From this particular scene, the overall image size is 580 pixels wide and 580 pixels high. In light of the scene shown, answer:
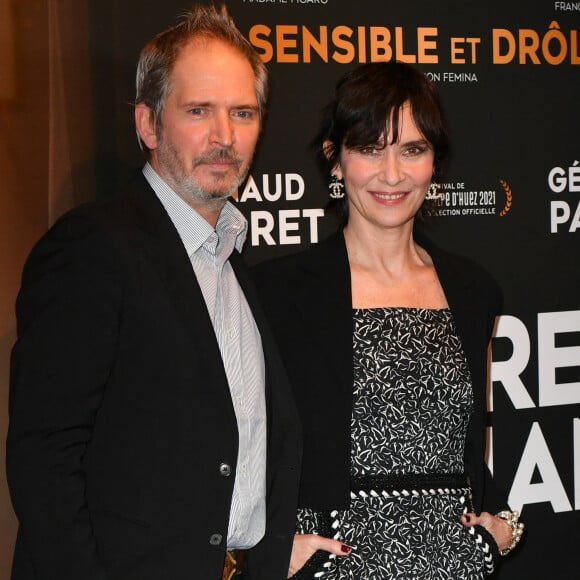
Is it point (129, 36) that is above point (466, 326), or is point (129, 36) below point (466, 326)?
above

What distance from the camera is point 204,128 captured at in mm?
2217

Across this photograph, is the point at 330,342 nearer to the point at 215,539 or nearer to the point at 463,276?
the point at 463,276

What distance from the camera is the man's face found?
220cm

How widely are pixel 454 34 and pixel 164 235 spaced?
205cm

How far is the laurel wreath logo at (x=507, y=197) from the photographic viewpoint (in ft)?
12.5

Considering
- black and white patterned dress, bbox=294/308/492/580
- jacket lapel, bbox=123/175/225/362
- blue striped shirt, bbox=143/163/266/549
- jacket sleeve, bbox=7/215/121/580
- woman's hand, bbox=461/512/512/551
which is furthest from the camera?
woman's hand, bbox=461/512/512/551

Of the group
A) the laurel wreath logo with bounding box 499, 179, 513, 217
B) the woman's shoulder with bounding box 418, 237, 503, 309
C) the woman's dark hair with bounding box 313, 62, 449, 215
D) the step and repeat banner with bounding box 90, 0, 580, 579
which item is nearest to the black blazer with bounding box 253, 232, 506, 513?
the woman's shoulder with bounding box 418, 237, 503, 309

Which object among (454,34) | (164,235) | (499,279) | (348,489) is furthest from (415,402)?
(454,34)

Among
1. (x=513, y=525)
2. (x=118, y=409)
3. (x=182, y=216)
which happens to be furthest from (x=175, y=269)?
(x=513, y=525)

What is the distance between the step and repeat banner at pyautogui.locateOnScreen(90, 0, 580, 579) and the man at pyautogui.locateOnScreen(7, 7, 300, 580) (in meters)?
1.11

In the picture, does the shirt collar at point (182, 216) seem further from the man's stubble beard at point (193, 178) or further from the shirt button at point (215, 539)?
the shirt button at point (215, 539)

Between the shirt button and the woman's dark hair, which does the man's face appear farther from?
the shirt button

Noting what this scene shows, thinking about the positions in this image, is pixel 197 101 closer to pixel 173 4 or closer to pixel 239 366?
pixel 239 366

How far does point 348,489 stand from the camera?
237 cm
